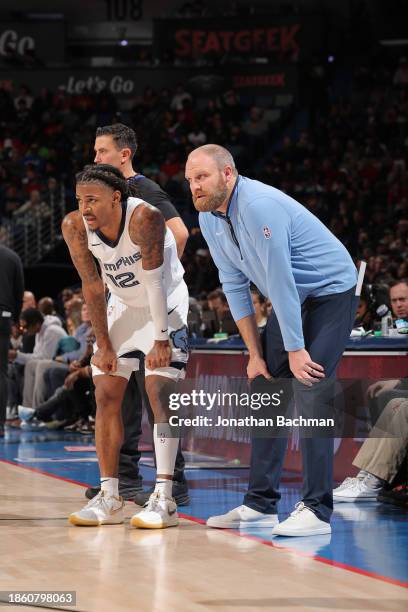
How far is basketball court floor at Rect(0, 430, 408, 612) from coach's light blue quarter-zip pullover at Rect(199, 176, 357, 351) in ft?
2.94

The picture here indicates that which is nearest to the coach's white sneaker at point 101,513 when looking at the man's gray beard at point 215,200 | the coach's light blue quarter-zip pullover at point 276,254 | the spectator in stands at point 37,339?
the coach's light blue quarter-zip pullover at point 276,254

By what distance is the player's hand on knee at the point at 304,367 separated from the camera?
4.43m

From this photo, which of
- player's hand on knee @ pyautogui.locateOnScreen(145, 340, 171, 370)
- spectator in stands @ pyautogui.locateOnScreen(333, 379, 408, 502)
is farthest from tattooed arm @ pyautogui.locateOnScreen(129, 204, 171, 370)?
spectator in stands @ pyautogui.locateOnScreen(333, 379, 408, 502)

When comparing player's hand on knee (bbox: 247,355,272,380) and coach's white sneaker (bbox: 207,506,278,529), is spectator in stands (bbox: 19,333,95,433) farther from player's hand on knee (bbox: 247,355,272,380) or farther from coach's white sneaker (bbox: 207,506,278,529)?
player's hand on knee (bbox: 247,355,272,380)

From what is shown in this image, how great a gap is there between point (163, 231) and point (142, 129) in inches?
780

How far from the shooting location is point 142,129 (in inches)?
963

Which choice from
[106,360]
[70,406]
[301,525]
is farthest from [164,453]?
[70,406]

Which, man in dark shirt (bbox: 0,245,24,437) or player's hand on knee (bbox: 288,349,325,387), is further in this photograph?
man in dark shirt (bbox: 0,245,24,437)

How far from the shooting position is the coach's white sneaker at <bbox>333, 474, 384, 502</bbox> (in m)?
6.04

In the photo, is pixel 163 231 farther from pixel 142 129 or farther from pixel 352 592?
pixel 142 129

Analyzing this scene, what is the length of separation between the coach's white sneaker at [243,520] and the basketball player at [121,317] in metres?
0.22

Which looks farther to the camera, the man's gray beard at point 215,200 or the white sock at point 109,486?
the white sock at point 109,486

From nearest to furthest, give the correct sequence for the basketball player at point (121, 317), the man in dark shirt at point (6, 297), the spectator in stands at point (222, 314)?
the basketball player at point (121, 317) → the man in dark shirt at point (6, 297) → the spectator in stands at point (222, 314)

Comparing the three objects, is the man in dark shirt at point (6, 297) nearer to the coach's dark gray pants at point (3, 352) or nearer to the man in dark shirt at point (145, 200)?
the coach's dark gray pants at point (3, 352)
